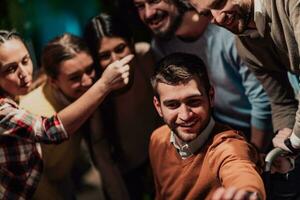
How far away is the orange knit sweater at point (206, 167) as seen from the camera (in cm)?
148

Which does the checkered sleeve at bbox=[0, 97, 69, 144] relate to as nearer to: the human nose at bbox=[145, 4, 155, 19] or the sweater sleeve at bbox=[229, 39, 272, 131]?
the human nose at bbox=[145, 4, 155, 19]

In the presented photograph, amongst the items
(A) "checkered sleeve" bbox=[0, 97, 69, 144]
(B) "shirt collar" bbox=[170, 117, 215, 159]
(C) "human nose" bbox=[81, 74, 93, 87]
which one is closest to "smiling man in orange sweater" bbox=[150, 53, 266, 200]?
(B) "shirt collar" bbox=[170, 117, 215, 159]

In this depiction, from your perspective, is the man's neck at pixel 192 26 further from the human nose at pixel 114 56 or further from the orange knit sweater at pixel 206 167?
the orange knit sweater at pixel 206 167

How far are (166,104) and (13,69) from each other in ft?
1.89

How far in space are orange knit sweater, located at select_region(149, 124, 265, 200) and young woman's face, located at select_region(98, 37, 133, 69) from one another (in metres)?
0.46

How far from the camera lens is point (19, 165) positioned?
A: 184cm

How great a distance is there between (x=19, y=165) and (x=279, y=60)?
96 centimetres

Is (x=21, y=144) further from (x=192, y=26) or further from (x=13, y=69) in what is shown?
(x=192, y=26)

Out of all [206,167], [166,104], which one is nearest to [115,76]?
[166,104]

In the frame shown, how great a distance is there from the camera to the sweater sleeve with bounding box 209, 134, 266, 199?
4.59ft

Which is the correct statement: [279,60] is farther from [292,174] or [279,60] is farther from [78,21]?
[78,21]

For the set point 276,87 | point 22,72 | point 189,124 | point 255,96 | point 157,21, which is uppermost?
point 22,72

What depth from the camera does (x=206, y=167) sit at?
167 cm

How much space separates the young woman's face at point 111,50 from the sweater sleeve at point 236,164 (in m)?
0.73
